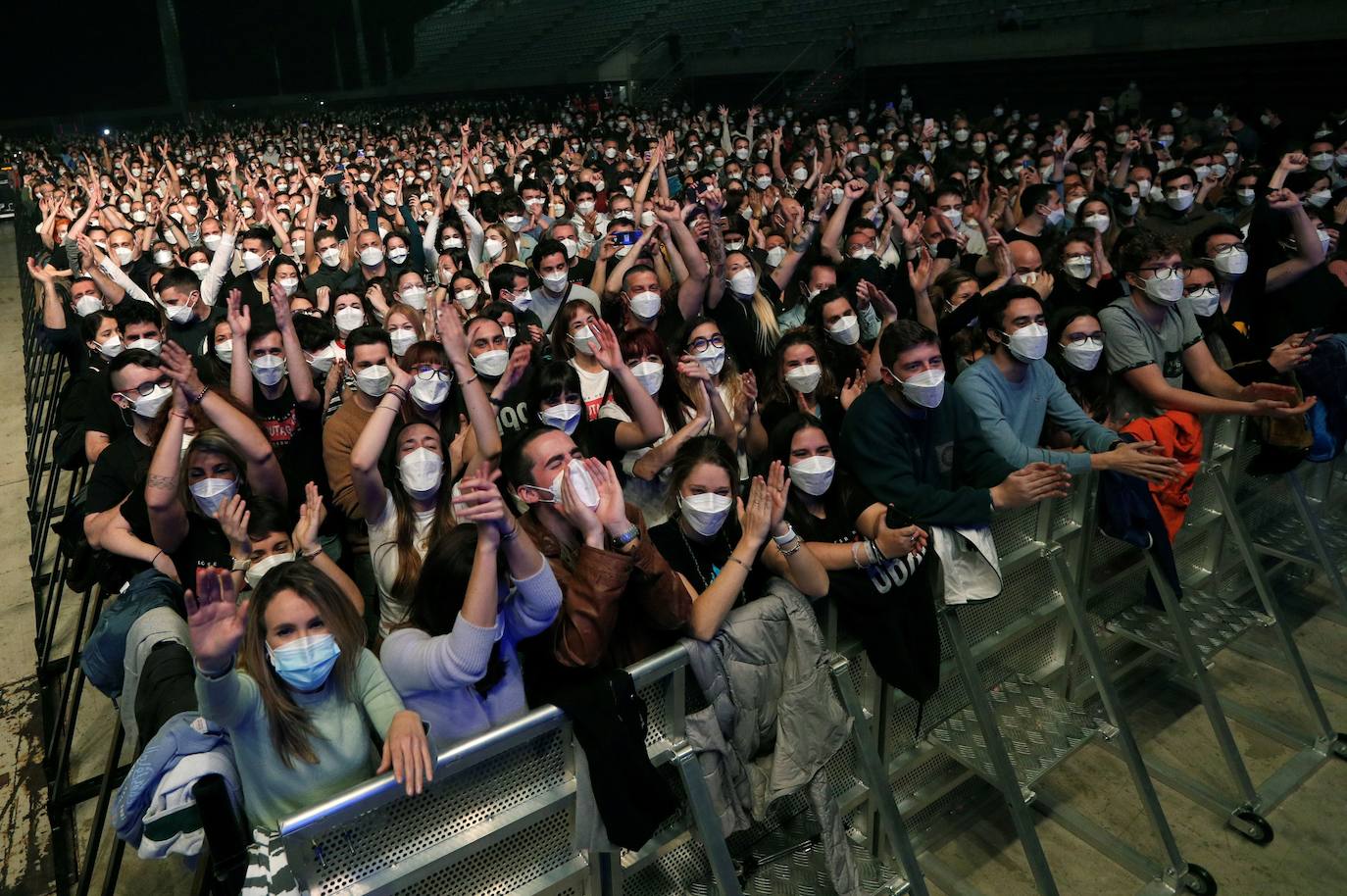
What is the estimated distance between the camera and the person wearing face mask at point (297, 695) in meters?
2.18

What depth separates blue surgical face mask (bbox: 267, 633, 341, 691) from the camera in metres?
2.32

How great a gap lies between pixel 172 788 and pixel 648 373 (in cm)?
273

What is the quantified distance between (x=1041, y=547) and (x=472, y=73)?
38.9m

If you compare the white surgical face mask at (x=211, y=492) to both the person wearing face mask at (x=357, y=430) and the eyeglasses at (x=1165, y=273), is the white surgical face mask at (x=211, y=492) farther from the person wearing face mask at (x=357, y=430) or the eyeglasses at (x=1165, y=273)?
the eyeglasses at (x=1165, y=273)

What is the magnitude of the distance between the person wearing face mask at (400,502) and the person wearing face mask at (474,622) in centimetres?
63

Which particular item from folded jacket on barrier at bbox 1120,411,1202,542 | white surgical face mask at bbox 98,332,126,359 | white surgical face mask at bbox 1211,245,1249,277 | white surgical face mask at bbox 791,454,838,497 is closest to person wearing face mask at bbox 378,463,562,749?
white surgical face mask at bbox 791,454,838,497

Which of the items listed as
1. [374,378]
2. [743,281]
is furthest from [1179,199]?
[374,378]

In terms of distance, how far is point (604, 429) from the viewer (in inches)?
167

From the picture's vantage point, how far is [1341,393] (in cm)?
471

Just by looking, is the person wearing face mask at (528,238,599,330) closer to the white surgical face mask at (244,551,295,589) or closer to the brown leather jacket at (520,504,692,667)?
the white surgical face mask at (244,551,295,589)

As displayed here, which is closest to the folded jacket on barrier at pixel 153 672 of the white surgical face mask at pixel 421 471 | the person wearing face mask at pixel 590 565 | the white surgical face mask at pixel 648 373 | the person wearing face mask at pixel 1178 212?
the white surgical face mask at pixel 421 471

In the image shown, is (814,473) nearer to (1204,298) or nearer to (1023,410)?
(1023,410)

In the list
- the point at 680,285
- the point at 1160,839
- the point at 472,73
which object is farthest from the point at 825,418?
the point at 472,73

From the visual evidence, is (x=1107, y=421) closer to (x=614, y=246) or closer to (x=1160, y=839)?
(x=1160, y=839)
